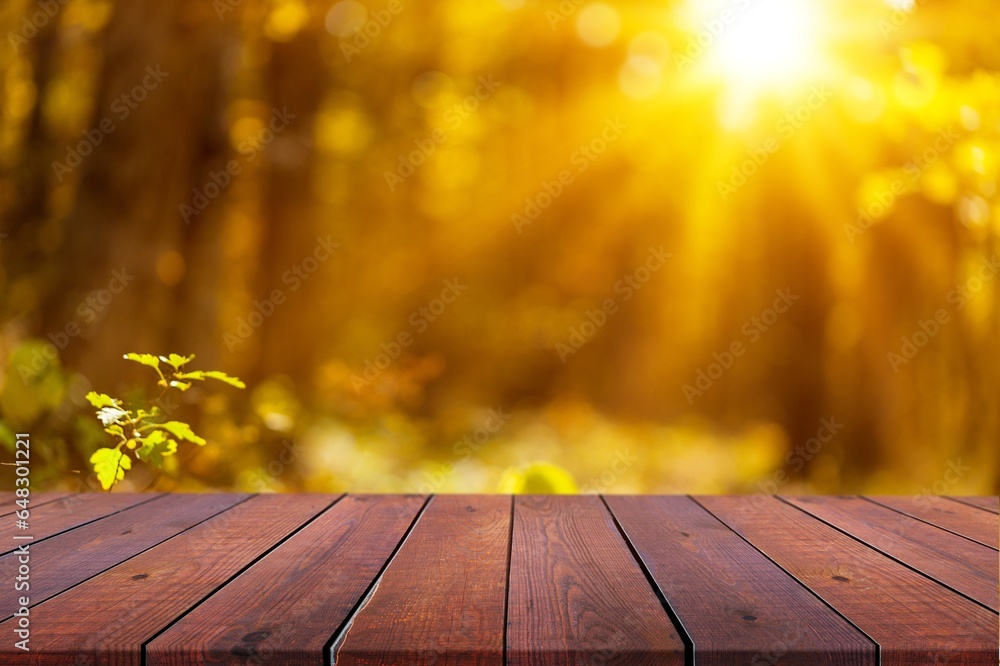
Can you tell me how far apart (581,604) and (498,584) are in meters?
0.13

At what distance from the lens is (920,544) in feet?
4.46

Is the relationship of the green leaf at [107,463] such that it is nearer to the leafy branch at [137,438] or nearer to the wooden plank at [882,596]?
the leafy branch at [137,438]

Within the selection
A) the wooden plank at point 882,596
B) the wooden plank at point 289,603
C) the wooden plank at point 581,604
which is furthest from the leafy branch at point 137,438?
the wooden plank at point 882,596

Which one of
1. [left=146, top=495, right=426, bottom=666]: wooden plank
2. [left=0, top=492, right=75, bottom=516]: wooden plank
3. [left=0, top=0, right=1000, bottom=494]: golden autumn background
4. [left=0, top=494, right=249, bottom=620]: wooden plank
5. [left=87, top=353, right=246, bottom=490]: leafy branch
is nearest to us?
[left=146, top=495, right=426, bottom=666]: wooden plank

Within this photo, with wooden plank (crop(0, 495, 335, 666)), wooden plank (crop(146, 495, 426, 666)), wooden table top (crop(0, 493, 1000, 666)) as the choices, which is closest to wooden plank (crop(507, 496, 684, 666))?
wooden table top (crop(0, 493, 1000, 666))

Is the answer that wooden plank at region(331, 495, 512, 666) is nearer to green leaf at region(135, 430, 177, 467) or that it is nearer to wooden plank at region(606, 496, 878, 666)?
wooden plank at region(606, 496, 878, 666)

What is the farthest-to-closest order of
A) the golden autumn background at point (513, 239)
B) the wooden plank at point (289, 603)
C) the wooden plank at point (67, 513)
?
the golden autumn background at point (513, 239) → the wooden plank at point (67, 513) → the wooden plank at point (289, 603)

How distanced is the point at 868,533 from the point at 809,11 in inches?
115

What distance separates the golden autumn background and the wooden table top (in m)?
0.77

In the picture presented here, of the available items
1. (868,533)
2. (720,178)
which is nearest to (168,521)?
(868,533)

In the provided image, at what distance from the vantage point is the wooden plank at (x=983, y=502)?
1755 millimetres

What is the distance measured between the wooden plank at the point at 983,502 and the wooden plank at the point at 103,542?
1603 millimetres

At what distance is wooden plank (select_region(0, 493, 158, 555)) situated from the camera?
4.61 feet

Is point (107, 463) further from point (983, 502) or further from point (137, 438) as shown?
point (983, 502)
